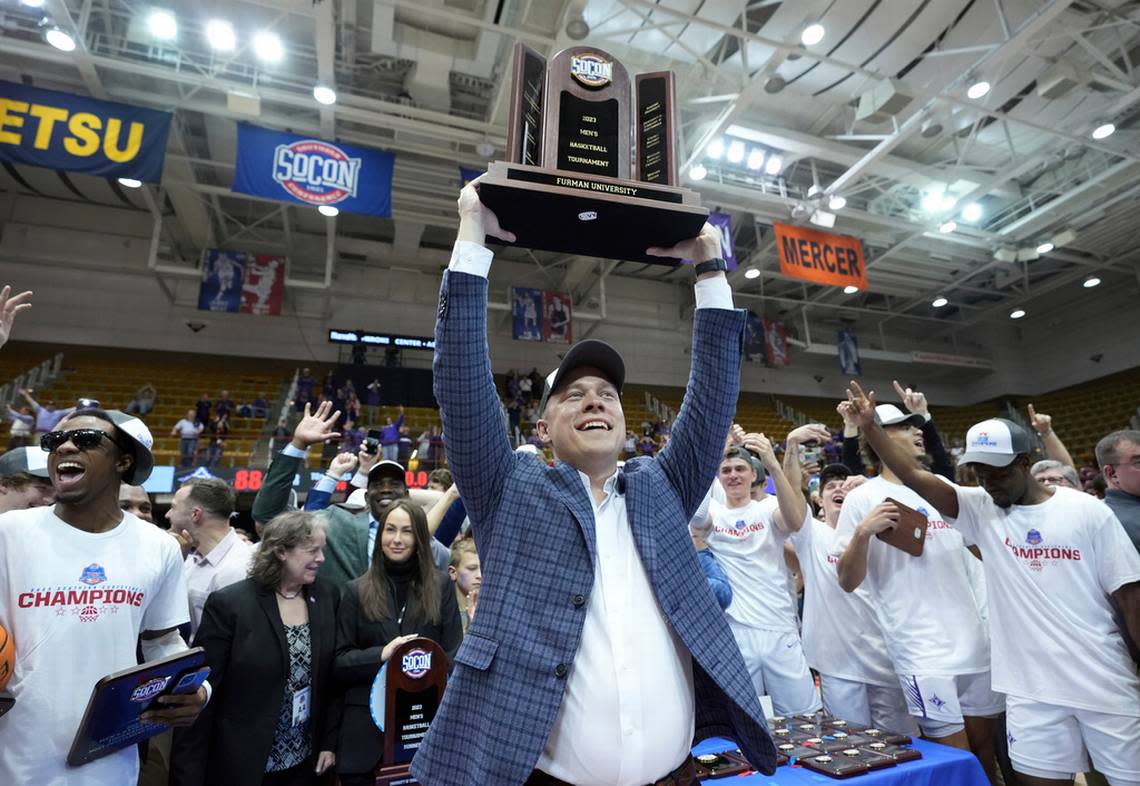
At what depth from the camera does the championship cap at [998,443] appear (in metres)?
2.57

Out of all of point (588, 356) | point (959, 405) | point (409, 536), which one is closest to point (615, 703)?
point (588, 356)

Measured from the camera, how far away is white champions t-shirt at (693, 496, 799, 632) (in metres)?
3.51

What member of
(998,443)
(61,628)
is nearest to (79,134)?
(61,628)

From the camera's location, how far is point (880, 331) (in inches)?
785

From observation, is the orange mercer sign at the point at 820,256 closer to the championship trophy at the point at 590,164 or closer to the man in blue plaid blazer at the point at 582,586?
the championship trophy at the point at 590,164

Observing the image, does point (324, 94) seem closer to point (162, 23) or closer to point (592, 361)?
point (162, 23)

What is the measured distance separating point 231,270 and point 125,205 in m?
4.83

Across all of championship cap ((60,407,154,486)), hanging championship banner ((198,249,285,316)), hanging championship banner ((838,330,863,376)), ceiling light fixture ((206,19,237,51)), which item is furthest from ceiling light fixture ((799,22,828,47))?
hanging championship banner ((838,330,863,376))

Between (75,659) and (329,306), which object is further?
(329,306)

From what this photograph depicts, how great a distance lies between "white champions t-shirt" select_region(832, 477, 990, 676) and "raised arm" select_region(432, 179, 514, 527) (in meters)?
2.53

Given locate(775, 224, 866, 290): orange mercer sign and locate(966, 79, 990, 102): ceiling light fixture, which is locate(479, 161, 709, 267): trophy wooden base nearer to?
locate(966, 79, 990, 102): ceiling light fixture

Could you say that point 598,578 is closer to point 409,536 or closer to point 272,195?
point 409,536

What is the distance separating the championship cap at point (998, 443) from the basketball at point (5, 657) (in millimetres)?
3364

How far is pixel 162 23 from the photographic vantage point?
26.4ft
